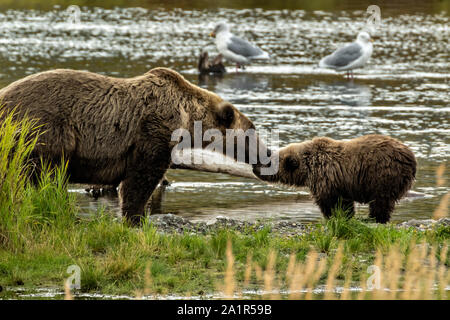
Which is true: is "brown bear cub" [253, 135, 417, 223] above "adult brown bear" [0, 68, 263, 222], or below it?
below

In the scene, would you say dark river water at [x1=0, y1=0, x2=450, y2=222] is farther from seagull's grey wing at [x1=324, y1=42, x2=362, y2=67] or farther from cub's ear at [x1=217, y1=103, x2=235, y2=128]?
cub's ear at [x1=217, y1=103, x2=235, y2=128]

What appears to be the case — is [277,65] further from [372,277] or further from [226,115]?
[372,277]

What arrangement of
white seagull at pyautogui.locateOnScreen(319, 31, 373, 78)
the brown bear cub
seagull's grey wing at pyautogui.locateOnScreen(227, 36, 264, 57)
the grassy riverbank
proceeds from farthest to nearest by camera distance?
seagull's grey wing at pyautogui.locateOnScreen(227, 36, 264, 57)
white seagull at pyautogui.locateOnScreen(319, 31, 373, 78)
the brown bear cub
the grassy riverbank

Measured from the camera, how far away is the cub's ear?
7.98 metres

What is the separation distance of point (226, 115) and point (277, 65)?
14.2m

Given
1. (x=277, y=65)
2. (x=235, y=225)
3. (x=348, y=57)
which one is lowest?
(x=277, y=65)

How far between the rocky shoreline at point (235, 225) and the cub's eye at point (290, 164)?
0.70 metres

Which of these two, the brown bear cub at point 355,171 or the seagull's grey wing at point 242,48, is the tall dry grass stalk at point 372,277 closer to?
the brown bear cub at point 355,171

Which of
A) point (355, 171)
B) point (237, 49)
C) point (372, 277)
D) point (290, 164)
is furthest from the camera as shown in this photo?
point (237, 49)

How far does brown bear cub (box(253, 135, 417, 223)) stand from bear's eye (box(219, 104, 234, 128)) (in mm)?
858

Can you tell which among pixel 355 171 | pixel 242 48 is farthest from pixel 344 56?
pixel 355 171

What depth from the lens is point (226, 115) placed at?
26.3ft

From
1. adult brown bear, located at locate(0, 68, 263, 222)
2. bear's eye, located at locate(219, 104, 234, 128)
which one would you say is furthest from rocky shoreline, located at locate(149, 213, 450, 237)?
bear's eye, located at locate(219, 104, 234, 128)
